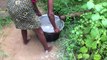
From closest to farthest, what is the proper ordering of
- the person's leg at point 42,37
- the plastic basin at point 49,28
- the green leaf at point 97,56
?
the green leaf at point 97,56 → the person's leg at point 42,37 → the plastic basin at point 49,28

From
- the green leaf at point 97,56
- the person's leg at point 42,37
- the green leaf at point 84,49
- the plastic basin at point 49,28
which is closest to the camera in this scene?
the green leaf at point 97,56

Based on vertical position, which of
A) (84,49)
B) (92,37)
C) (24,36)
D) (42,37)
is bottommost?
(24,36)

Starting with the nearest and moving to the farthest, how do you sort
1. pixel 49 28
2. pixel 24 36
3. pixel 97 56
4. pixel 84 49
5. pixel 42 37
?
pixel 97 56, pixel 84 49, pixel 42 37, pixel 24 36, pixel 49 28

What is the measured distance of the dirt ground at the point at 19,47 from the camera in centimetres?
464

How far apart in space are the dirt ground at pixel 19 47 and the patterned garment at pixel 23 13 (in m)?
0.53

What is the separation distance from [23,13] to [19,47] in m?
0.84

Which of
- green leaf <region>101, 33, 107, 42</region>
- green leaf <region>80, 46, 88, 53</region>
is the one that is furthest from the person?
green leaf <region>101, 33, 107, 42</region>

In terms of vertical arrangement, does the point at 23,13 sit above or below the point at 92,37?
above

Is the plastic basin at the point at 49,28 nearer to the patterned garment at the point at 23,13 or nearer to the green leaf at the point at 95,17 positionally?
the patterned garment at the point at 23,13

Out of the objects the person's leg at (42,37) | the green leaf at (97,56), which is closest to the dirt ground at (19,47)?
the person's leg at (42,37)

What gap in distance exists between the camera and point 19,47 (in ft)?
15.9

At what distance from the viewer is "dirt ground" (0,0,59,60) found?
464cm

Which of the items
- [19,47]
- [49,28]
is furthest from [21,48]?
[49,28]

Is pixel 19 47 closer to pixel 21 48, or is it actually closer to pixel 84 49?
pixel 21 48
